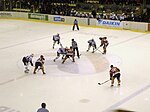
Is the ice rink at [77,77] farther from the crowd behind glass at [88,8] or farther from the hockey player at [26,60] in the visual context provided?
the crowd behind glass at [88,8]

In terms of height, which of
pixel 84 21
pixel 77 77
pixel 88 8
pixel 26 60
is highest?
pixel 88 8

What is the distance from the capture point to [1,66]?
1466 centimetres

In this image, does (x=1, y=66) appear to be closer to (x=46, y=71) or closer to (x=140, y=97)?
(x=46, y=71)

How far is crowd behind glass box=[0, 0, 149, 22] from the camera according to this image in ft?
78.7

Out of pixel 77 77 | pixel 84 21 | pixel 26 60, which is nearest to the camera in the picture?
pixel 77 77

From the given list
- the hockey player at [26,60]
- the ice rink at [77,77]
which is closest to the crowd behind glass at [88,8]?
the ice rink at [77,77]

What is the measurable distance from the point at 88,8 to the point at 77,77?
44.9 ft

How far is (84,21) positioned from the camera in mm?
24484

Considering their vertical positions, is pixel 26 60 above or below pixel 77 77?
above

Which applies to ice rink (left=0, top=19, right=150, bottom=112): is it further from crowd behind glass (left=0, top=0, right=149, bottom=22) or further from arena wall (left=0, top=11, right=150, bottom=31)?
crowd behind glass (left=0, top=0, right=149, bottom=22)

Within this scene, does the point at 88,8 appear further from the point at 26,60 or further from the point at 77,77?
the point at 77,77

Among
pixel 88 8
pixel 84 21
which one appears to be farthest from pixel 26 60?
pixel 88 8

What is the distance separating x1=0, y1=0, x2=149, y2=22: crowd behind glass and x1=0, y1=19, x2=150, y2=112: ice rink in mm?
3219

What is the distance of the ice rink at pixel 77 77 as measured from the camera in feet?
34.5
